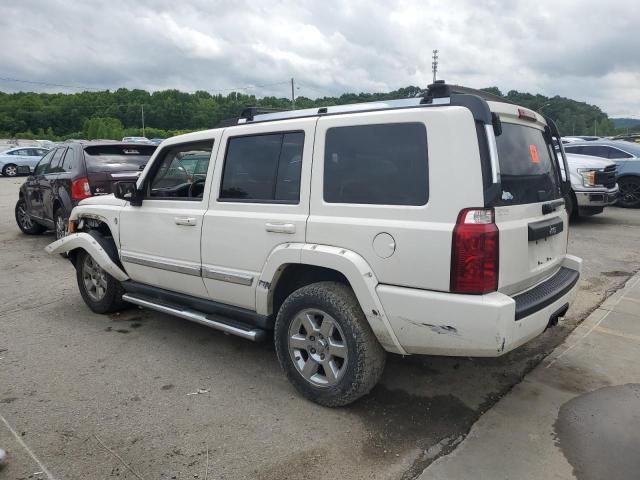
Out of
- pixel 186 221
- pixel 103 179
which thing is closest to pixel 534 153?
pixel 186 221

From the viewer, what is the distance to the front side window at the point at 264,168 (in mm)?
3396

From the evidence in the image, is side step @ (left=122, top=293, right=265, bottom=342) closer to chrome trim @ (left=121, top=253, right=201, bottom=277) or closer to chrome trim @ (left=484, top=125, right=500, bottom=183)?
chrome trim @ (left=121, top=253, right=201, bottom=277)

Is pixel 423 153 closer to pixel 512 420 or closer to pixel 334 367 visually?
pixel 334 367

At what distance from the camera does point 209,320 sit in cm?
387

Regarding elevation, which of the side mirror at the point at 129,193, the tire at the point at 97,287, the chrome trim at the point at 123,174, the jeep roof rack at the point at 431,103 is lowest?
the tire at the point at 97,287

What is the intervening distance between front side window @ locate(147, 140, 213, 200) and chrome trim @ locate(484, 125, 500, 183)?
240 cm

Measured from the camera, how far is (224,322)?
3.79 metres

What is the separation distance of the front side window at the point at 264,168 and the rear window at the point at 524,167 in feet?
4.18

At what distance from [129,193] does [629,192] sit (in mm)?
12575

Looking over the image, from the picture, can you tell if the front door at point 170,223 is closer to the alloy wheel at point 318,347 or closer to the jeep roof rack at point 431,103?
the jeep roof rack at point 431,103

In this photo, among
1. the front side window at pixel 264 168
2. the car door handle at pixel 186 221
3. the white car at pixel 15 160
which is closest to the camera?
the front side window at pixel 264 168

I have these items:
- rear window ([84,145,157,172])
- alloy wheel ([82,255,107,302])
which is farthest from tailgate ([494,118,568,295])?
rear window ([84,145,157,172])

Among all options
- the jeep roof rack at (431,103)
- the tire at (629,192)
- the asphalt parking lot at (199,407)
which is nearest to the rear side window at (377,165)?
the jeep roof rack at (431,103)

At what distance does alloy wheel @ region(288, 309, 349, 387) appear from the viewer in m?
3.17
